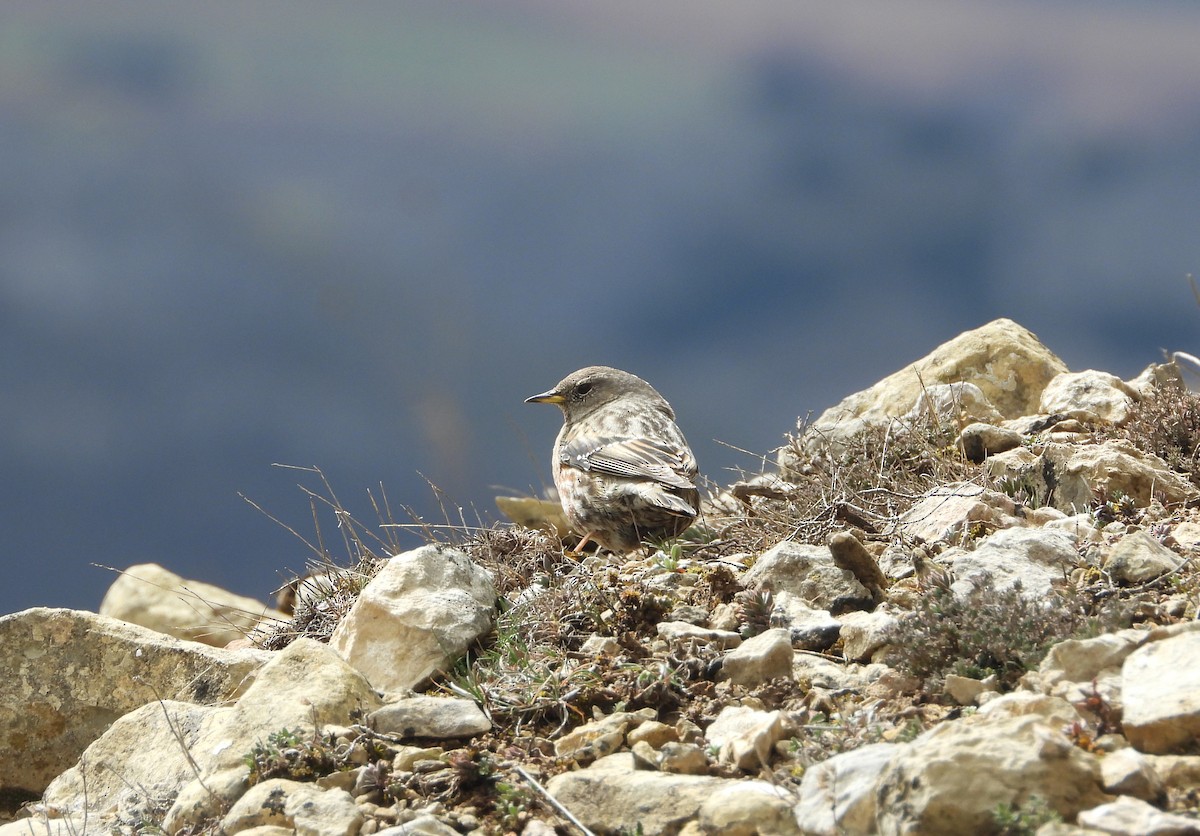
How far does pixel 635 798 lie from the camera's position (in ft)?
12.4

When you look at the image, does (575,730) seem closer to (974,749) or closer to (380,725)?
(380,725)

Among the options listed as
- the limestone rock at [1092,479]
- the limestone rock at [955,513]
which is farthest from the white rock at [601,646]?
the limestone rock at [1092,479]

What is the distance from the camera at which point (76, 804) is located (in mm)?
5348

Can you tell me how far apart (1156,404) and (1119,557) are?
3.18 meters

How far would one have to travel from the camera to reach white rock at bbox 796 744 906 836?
321cm

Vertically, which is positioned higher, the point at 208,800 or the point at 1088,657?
the point at 1088,657

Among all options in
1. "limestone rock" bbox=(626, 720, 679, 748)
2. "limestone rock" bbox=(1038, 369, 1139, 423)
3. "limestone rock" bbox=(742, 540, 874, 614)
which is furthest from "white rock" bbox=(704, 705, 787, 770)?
"limestone rock" bbox=(1038, 369, 1139, 423)

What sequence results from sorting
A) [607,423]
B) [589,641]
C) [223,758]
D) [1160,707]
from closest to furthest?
1. [1160,707]
2. [223,758]
3. [589,641]
4. [607,423]

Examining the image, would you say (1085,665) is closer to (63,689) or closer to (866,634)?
(866,634)

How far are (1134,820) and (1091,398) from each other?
20.1 feet

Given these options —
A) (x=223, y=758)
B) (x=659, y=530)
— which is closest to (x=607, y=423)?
(x=659, y=530)

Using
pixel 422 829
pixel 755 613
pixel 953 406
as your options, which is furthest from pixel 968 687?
pixel 953 406

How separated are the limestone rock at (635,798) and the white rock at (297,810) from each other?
27.9 inches

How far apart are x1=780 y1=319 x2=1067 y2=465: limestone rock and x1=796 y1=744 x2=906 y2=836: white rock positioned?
637cm
